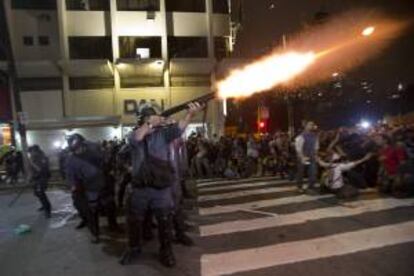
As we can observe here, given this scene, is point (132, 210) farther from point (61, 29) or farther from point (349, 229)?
point (61, 29)

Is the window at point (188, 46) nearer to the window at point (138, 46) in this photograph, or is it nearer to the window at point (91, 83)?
the window at point (138, 46)

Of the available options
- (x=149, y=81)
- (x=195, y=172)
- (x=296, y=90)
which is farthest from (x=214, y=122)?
(x=195, y=172)

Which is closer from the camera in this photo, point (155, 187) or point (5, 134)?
point (155, 187)

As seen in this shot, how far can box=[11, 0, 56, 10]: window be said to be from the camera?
38.8 meters

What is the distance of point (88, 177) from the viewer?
938cm

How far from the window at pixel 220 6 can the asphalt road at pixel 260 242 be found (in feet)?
102

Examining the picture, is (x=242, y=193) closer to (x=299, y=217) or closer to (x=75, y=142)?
(x=299, y=217)

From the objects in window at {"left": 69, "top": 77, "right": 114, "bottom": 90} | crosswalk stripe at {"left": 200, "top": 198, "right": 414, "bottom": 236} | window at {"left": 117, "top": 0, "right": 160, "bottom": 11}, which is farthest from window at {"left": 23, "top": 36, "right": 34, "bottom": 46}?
crosswalk stripe at {"left": 200, "top": 198, "right": 414, "bottom": 236}

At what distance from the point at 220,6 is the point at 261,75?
33295 millimetres

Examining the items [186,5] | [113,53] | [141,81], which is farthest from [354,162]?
[186,5]

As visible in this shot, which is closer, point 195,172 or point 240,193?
point 240,193

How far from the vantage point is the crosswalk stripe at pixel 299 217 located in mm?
9445

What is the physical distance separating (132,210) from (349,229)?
3.60 meters

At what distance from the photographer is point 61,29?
127 feet
